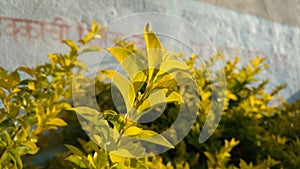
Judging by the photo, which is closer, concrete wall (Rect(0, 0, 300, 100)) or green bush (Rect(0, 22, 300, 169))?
green bush (Rect(0, 22, 300, 169))

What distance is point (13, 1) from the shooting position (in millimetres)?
1767

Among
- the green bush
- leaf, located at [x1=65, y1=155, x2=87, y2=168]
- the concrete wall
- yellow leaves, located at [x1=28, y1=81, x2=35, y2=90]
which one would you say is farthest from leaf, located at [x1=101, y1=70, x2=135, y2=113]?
the concrete wall

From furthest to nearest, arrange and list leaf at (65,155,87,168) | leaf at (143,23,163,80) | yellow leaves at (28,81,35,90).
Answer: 1. yellow leaves at (28,81,35,90)
2. leaf at (65,155,87,168)
3. leaf at (143,23,163,80)

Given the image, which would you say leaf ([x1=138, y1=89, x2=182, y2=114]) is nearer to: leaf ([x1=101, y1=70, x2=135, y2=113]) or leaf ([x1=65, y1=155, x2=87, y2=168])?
leaf ([x1=101, y1=70, x2=135, y2=113])

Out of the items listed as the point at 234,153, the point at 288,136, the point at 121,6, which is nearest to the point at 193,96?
the point at 234,153

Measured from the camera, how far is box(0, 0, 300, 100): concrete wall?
70.4 inches

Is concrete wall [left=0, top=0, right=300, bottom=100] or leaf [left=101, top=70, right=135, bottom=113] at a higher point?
concrete wall [left=0, top=0, right=300, bottom=100]

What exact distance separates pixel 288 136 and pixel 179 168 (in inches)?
34.7

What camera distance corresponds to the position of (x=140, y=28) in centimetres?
236

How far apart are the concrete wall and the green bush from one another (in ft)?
0.81

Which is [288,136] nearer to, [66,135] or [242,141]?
[242,141]

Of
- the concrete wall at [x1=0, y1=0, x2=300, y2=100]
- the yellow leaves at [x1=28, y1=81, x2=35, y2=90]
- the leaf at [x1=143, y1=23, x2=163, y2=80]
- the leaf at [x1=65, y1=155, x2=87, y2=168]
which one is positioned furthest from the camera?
the concrete wall at [x1=0, y1=0, x2=300, y2=100]

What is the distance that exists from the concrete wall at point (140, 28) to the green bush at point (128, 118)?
248mm

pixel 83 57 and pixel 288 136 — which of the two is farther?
pixel 83 57
